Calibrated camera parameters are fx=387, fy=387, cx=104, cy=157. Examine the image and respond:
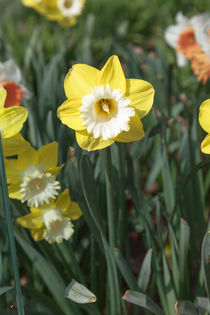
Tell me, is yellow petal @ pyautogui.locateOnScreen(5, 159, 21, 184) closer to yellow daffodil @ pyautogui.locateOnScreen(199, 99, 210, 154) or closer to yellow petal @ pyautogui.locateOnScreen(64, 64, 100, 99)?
yellow petal @ pyautogui.locateOnScreen(64, 64, 100, 99)

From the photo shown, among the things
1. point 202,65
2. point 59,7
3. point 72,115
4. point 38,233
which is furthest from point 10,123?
point 59,7

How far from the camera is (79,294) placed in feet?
2.73

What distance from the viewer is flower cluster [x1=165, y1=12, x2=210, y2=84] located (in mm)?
1371

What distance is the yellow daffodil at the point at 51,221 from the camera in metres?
0.92

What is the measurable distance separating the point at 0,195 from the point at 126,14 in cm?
315

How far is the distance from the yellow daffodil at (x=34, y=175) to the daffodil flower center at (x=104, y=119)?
0.18 m

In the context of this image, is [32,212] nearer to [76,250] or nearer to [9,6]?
[76,250]

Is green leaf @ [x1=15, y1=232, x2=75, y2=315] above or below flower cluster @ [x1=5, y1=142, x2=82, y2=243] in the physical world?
below

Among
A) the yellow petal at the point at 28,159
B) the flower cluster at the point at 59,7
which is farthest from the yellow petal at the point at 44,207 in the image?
the flower cluster at the point at 59,7

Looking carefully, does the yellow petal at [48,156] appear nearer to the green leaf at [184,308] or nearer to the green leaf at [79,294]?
the green leaf at [79,294]

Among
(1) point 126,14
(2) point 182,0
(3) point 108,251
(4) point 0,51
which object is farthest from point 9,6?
(3) point 108,251

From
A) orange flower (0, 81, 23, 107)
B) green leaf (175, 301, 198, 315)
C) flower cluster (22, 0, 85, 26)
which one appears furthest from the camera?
Result: flower cluster (22, 0, 85, 26)

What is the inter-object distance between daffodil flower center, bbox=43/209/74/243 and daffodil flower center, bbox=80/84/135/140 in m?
0.27

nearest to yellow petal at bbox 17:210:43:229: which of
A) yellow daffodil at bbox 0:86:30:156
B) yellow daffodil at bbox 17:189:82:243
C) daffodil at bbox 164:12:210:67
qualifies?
yellow daffodil at bbox 17:189:82:243
